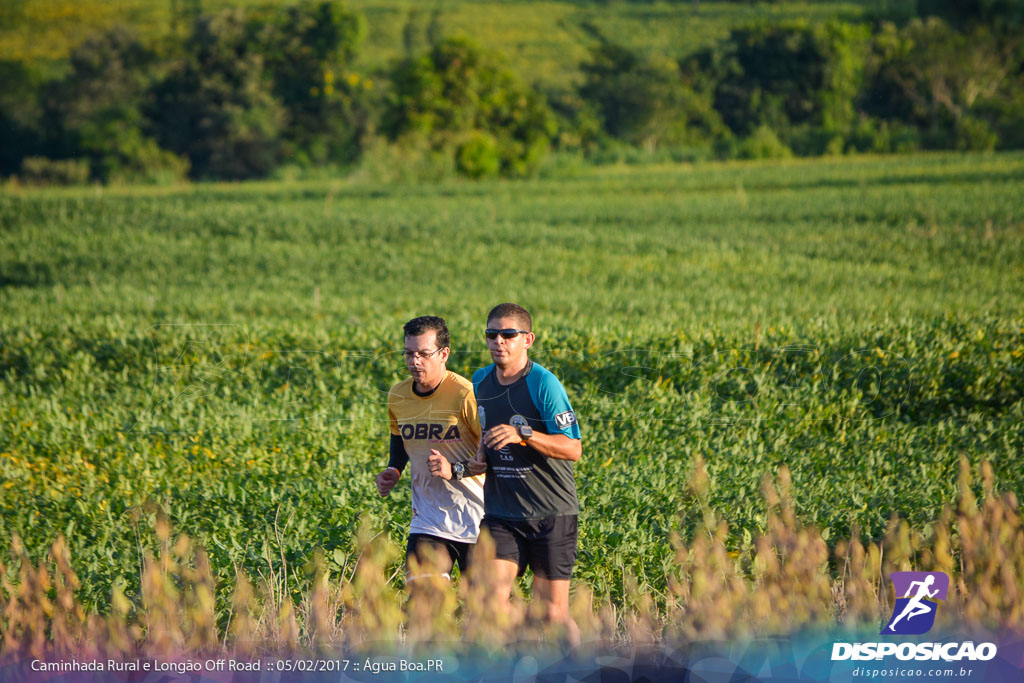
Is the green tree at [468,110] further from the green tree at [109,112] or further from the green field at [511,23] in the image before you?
the green field at [511,23]

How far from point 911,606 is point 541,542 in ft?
5.96

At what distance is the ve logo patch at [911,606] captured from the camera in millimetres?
4746

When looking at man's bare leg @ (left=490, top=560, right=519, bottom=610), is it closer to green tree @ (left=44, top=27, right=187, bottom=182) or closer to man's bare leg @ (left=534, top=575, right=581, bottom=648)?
man's bare leg @ (left=534, top=575, right=581, bottom=648)

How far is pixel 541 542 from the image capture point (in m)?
5.12

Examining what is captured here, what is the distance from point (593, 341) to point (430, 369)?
6672 mm

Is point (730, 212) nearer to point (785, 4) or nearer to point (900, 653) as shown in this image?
point (900, 653)

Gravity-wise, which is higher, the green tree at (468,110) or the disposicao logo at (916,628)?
the green tree at (468,110)

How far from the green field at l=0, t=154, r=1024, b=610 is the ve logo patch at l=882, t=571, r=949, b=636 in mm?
764

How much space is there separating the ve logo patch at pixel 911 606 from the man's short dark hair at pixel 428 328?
251cm

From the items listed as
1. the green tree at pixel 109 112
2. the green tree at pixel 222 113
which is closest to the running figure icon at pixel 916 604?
the green tree at pixel 109 112

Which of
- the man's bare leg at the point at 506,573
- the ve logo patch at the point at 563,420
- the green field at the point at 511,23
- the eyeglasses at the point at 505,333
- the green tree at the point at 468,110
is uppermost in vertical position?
the green field at the point at 511,23

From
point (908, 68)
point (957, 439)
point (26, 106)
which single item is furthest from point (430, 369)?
point (26, 106)

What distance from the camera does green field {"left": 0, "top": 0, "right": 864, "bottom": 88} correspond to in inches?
3984

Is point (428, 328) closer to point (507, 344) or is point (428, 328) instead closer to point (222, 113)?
point (507, 344)
